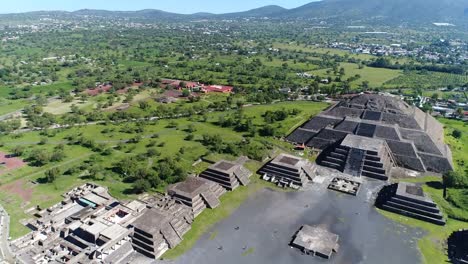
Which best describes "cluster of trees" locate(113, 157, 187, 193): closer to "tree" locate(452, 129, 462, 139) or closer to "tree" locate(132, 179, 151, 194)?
"tree" locate(132, 179, 151, 194)

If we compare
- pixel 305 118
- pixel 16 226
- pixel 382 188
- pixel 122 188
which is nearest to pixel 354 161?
pixel 382 188

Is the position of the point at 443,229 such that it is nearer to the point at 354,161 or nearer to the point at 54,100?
the point at 354,161

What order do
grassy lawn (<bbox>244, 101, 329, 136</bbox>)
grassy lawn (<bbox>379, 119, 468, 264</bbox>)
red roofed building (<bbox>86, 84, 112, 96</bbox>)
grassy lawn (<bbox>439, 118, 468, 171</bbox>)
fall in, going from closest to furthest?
grassy lawn (<bbox>379, 119, 468, 264</bbox>)
grassy lawn (<bbox>439, 118, 468, 171</bbox>)
grassy lawn (<bbox>244, 101, 329, 136</bbox>)
red roofed building (<bbox>86, 84, 112, 96</bbox>)

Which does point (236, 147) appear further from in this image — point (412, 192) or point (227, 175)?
point (412, 192)

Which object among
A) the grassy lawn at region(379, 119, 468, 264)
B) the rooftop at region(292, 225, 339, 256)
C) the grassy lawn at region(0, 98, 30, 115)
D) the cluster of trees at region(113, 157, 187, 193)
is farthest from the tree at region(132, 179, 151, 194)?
the grassy lawn at region(0, 98, 30, 115)

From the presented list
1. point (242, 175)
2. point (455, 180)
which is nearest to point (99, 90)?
point (242, 175)

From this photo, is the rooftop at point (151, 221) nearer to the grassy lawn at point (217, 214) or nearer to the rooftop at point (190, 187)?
the grassy lawn at point (217, 214)
